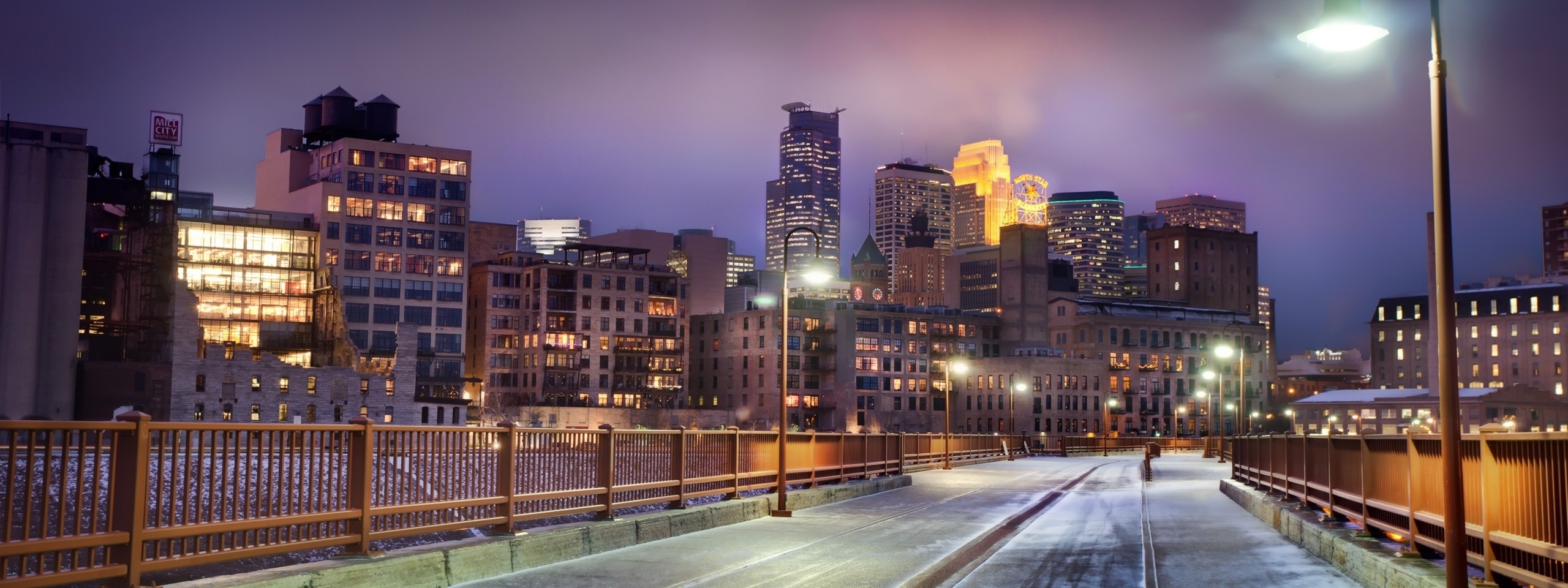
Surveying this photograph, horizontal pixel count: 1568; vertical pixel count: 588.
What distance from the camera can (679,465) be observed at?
2344 cm

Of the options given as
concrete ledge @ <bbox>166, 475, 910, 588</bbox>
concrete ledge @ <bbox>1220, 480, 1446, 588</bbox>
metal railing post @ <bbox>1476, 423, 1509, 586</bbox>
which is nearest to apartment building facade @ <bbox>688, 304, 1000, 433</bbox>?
concrete ledge @ <bbox>1220, 480, 1446, 588</bbox>

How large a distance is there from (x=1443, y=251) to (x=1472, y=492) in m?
2.44

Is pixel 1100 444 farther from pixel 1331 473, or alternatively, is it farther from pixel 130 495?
pixel 130 495

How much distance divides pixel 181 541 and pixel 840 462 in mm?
25191

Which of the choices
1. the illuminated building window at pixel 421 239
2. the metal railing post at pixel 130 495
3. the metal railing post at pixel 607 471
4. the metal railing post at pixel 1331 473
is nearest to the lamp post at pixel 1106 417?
the illuminated building window at pixel 421 239

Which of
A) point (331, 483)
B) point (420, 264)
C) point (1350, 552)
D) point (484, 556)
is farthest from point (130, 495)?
point (420, 264)

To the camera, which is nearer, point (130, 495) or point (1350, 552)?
point (130, 495)

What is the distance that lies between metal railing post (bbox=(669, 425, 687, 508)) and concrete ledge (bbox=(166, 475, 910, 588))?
27 cm

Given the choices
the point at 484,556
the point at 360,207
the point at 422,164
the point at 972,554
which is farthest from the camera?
the point at 422,164

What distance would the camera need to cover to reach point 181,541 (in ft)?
39.4

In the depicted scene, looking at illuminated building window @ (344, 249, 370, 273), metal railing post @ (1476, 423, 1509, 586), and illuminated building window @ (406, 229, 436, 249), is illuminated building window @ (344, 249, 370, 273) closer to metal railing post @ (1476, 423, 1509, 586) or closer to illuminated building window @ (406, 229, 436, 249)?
illuminated building window @ (406, 229, 436, 249)

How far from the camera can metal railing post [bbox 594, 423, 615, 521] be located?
20.1 metres

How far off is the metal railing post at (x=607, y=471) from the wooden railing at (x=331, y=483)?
3 cm

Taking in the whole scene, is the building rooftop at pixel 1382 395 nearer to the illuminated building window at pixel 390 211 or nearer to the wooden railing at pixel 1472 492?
the illuminated building window at pixel 390 211
